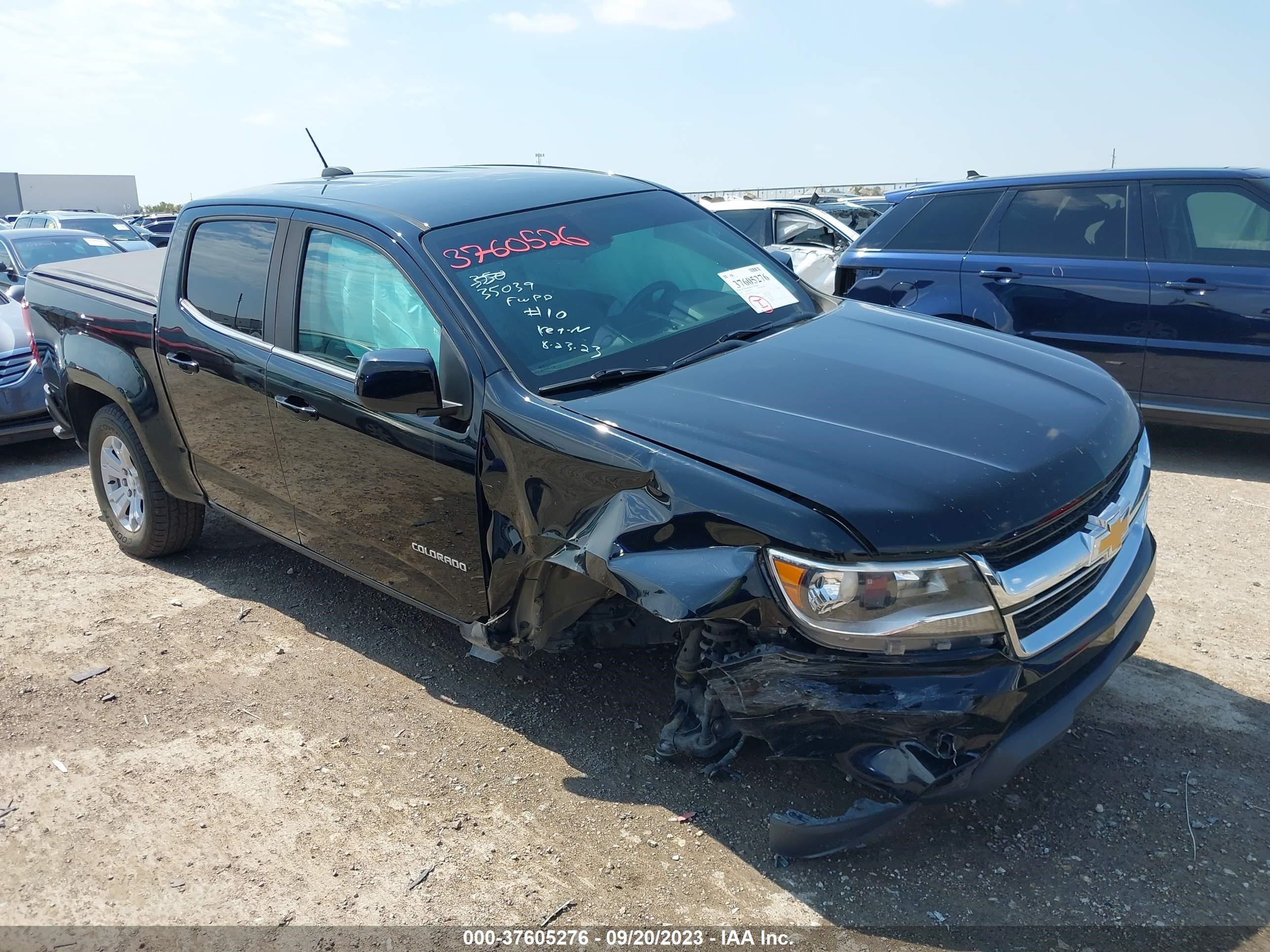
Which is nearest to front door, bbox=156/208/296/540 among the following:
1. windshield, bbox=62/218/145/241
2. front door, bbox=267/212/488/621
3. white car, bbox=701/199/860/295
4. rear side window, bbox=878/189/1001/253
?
front door, bbox=267/212/488/621

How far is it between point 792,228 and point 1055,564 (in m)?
8.81

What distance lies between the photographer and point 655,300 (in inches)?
140

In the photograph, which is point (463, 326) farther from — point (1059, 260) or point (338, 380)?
point (1059, 260)

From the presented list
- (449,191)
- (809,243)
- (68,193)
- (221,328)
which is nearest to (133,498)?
(221,328)

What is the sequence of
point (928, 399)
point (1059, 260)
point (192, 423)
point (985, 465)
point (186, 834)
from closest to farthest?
point (985, 465), point (928, 399), point (186, 834), point (192, 423), point (1059, 260)

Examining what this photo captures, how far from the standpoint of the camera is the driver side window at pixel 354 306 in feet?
11.2

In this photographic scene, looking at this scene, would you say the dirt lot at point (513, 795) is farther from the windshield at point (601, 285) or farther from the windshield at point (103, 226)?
the windshield at point (103, 226)

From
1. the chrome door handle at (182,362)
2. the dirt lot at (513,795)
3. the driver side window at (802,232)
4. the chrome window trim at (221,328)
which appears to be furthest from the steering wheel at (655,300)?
the driver side window at (802,232)

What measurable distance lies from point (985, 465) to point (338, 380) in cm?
227

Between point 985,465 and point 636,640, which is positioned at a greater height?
point 985,465

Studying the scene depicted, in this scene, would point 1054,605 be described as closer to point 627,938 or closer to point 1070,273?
point 627,938

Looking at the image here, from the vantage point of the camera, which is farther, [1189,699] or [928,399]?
[1189,699]

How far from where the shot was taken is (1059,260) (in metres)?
6.26

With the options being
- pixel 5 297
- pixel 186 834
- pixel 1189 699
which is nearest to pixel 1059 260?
pixel 1189 699
